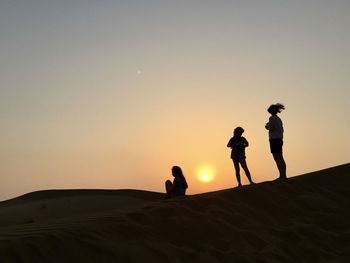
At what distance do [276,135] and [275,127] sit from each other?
19 cm

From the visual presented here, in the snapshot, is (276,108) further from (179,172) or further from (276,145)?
(179,172)

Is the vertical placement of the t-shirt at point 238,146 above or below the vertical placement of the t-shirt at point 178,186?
above

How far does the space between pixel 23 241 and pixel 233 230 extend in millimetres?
3500

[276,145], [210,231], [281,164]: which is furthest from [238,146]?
[210,231]

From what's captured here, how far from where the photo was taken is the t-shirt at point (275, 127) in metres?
12.2

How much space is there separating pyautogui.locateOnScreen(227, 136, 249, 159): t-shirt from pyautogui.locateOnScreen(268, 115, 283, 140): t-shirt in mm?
824

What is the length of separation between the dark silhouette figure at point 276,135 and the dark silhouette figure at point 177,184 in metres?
2.27

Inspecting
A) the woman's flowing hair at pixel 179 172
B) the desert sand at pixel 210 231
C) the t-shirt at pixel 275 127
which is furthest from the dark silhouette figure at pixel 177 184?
the t-shirt at pixel 275 127

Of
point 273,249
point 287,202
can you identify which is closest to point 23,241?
point 273,249

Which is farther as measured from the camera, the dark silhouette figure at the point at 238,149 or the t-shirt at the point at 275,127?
the dark silhouette figure at the point at 238,149

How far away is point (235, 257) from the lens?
745 centimetres

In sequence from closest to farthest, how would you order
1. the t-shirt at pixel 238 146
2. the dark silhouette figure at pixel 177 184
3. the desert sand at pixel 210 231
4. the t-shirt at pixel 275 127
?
the desert sand at pixel 210 231, the t-shirt at pixel 275 127, the dark silhouette figure at pixel 177 184, the t-shirt at pixel 238 146

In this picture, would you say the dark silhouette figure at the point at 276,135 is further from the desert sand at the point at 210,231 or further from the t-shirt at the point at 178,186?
the t-shirt at the point at 178,186

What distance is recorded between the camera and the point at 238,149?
1273 cm
